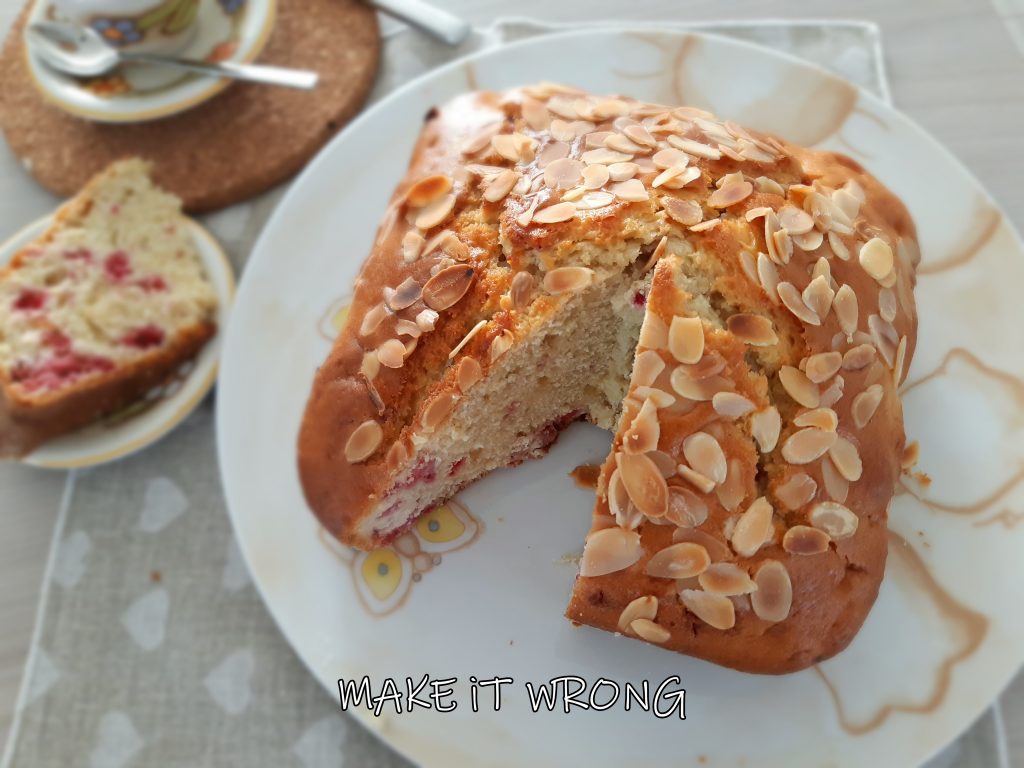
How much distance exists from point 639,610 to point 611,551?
0.44 ft

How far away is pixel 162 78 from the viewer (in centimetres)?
262

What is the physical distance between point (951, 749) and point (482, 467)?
128 centimetres

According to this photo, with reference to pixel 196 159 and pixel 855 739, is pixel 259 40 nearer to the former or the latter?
pixel 196 159

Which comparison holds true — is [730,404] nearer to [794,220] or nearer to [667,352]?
[667,352]

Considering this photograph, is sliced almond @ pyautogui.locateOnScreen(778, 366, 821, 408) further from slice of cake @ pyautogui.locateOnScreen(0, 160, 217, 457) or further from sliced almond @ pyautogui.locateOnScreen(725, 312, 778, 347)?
slice of cake @ pyautogui.locateOnScreen(0, 160, 217, 457)

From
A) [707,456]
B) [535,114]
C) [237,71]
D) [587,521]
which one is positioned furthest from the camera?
[237,71]

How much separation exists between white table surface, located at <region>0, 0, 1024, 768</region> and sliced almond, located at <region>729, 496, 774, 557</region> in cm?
143

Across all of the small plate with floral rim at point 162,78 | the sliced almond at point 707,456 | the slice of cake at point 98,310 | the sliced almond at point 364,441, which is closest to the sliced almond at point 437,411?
the sliced almond at point 364,441

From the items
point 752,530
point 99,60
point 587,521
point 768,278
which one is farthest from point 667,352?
point 99,60

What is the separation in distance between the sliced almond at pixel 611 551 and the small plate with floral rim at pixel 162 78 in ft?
6.70

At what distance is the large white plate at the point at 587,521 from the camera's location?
1.71 metres

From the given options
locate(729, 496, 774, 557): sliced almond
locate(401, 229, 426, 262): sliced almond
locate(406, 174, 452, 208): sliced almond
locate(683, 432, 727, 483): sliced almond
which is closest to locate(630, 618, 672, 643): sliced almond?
locate(729, 496, 774, 557): sliced almond

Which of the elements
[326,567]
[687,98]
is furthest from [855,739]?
[687,98]

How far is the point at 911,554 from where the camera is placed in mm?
1789
